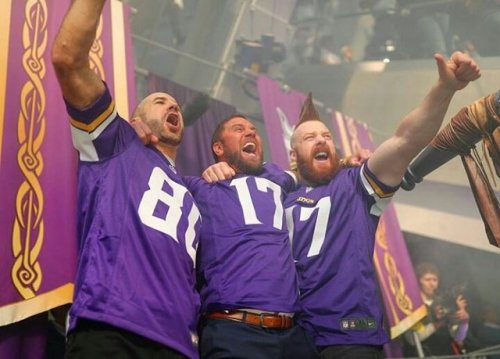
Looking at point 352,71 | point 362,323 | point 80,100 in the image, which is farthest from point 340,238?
point 352,71

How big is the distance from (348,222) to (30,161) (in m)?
1.00

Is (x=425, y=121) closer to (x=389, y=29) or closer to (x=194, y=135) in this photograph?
(x=194, y=135)

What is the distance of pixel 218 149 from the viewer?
175 cm


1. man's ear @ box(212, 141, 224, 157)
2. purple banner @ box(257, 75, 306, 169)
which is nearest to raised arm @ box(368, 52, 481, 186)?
man's ear @ box(212, 141, 224, 157)

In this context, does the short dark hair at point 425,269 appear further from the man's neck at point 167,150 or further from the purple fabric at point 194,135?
the man's neck at point 167,150

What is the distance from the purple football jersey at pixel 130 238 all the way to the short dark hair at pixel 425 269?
224 centimetres

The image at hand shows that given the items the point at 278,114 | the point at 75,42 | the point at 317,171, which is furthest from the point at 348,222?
the point at 278,114

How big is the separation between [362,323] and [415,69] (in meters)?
2.26

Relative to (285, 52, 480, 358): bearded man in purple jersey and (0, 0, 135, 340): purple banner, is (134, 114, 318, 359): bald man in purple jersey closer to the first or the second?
(285, 52, 480, 358): bearded man in purple jersey

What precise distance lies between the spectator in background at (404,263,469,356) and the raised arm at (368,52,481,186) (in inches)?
65.7

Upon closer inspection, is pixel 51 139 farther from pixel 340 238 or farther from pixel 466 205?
pixel 466 205

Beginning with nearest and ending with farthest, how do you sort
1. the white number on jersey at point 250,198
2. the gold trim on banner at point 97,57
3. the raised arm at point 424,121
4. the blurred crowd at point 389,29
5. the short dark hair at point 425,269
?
the raised arm at point 424,121 < the white number on jersey at point 250,198 < the gold trim on banner at point 97,57 < the blurred crowd at point 389,29 < the short dark hair at point 425,269

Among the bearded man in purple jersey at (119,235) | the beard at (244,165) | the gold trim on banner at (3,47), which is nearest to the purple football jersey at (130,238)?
the bearded man in purple jersey at (119,235)

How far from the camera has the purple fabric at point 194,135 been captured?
246 centimetres
